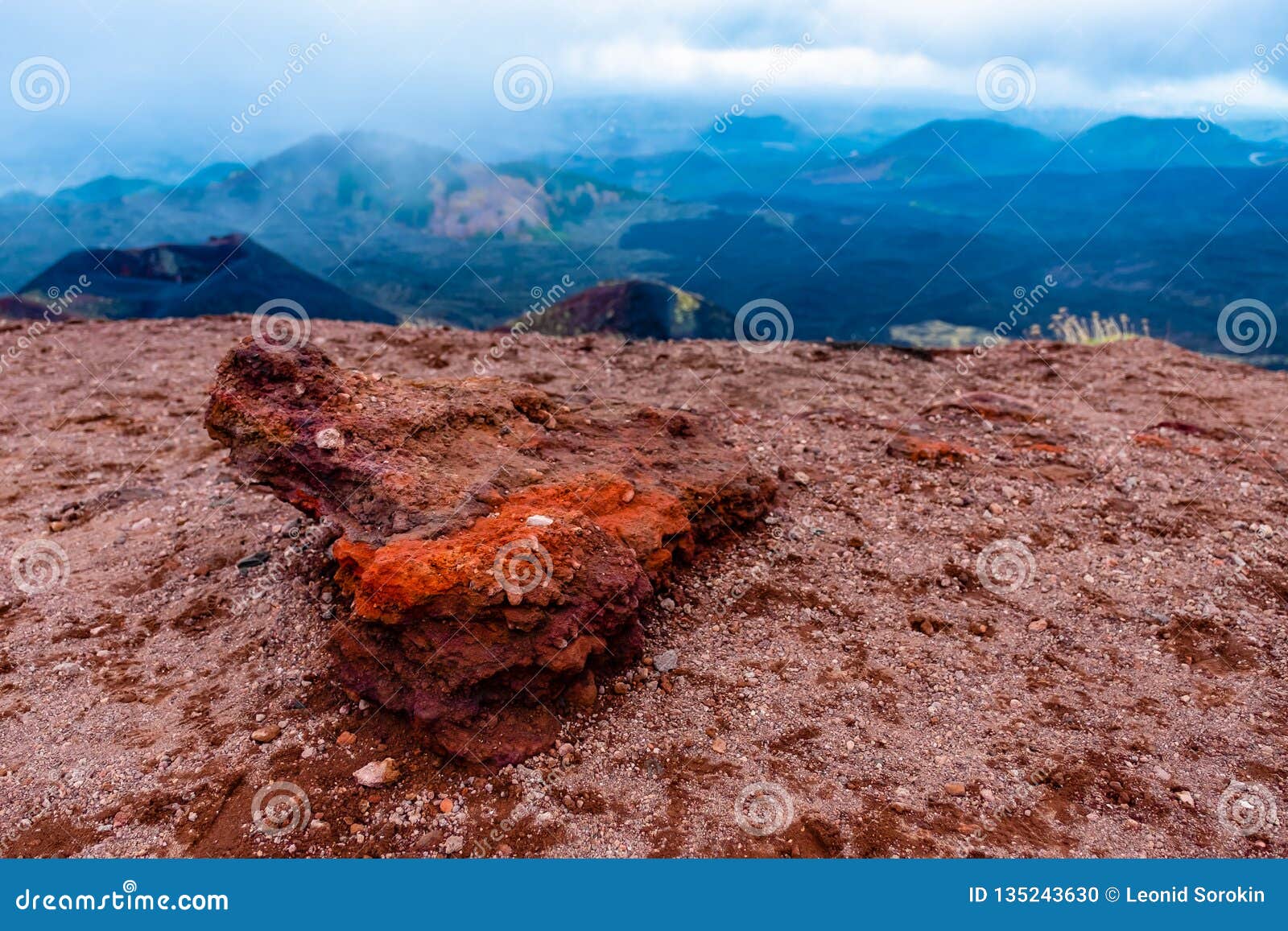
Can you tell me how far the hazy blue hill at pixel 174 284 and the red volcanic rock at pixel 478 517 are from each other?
20.4 metres

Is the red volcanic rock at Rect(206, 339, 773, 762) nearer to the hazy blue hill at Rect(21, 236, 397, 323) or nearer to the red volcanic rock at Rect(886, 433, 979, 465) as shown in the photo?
the red volcanic rock at Rect(886, 433, 979, 465)

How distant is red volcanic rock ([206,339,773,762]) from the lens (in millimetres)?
3799

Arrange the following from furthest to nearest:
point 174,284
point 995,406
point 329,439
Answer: point 174,284
point 995,406
point 329,439

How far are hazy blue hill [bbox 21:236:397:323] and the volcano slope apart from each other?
18.8 metres

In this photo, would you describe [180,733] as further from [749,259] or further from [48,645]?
[749,259]

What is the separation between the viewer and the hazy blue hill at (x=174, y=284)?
2353 centimetres

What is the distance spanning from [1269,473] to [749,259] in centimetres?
4569

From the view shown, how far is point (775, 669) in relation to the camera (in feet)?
14.7

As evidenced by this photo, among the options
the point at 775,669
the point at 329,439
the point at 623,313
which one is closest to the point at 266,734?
the point at 329,439

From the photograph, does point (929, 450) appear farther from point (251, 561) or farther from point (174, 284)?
point (174, 284)

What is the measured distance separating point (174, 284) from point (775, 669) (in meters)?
27.9

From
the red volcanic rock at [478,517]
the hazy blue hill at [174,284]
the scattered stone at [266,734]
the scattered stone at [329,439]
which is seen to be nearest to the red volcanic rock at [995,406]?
the red volcanic rock at [478,517]

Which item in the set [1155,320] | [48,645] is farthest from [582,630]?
[1155,320]

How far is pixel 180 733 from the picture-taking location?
4023 mm
